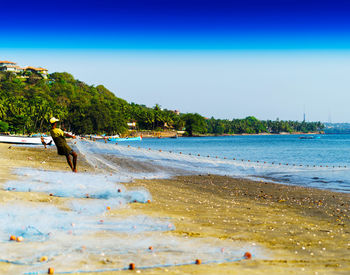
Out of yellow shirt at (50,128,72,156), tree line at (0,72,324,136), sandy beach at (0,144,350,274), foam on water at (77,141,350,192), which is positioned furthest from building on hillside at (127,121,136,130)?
yellow shirt at (50,128,72,156)

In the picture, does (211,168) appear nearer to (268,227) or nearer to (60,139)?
(60,139)

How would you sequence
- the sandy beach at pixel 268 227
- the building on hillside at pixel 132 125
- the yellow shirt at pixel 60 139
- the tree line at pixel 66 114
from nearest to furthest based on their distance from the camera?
the sandy beach at pixel 268 227 → the yellow shirt at pixel 60 139 → the tree line at pixel 66 114 → the building on hillside at pixel 132 125

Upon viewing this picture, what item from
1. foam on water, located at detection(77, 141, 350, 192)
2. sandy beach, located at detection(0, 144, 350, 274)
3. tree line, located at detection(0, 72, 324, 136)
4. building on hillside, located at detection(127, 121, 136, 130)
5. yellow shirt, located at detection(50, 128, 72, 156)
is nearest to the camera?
sandy beach, located at detection(0, 144, 350, 274)

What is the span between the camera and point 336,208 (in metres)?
13.4

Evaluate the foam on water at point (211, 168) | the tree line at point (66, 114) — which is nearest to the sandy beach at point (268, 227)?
the foam on water at point (211, 168)

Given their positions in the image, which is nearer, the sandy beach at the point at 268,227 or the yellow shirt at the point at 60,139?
the sandy beach at the point at 268,227

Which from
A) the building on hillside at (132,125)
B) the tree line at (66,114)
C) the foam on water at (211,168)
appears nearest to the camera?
the foam on water at (211,168)

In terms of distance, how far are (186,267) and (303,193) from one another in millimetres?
13301

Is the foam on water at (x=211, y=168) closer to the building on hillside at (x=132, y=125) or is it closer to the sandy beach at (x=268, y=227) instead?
the sandy beach at (x=268, y=227)

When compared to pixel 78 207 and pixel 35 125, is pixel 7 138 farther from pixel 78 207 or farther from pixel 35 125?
pixel 35 125

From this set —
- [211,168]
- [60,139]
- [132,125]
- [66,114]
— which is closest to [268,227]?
[60,139]

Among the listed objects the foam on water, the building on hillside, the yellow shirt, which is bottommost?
the foam on water

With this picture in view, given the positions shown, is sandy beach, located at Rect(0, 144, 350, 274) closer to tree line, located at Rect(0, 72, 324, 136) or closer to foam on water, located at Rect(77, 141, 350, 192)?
foam on water, located at Rect(77, 141, 350, 192)

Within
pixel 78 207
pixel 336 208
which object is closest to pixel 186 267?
pixel 78 207
